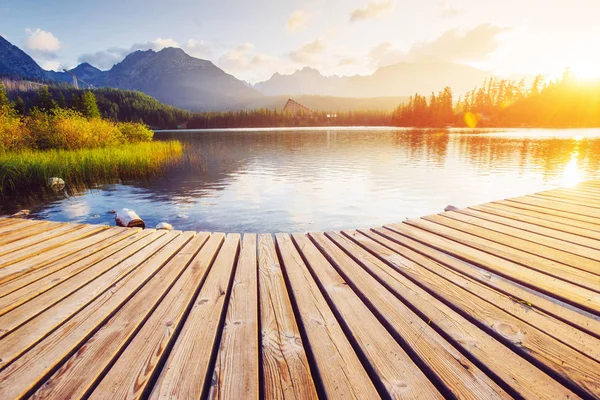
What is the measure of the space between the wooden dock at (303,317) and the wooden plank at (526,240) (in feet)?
0.10

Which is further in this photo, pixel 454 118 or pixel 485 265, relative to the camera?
pixel 454 118

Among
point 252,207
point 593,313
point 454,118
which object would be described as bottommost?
point 252,207

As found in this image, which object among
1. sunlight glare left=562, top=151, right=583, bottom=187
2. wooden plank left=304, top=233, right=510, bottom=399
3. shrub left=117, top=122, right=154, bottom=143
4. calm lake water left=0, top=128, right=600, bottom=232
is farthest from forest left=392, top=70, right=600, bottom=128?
wooden plank left=304, top=233, right=510, bottom=399

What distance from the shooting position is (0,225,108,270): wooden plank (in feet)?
11.0

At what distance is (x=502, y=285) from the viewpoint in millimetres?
2656

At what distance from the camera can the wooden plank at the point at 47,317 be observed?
191cm

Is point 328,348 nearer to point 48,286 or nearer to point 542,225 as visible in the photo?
point 48,286

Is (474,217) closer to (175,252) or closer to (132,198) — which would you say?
(175,252)

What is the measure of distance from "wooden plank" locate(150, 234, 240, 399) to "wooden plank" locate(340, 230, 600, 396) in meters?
1.84

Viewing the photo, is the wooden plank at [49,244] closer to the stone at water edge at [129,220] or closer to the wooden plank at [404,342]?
the wooden plank at [404,342]

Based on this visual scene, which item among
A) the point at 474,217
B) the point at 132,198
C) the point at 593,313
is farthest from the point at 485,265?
the point at 132,198

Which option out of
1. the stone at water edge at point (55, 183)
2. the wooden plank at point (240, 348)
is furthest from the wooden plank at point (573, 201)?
the stone at water edge at point (55, 183)

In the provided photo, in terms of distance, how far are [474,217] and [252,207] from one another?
838 centimetres

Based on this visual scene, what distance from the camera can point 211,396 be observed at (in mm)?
1485
